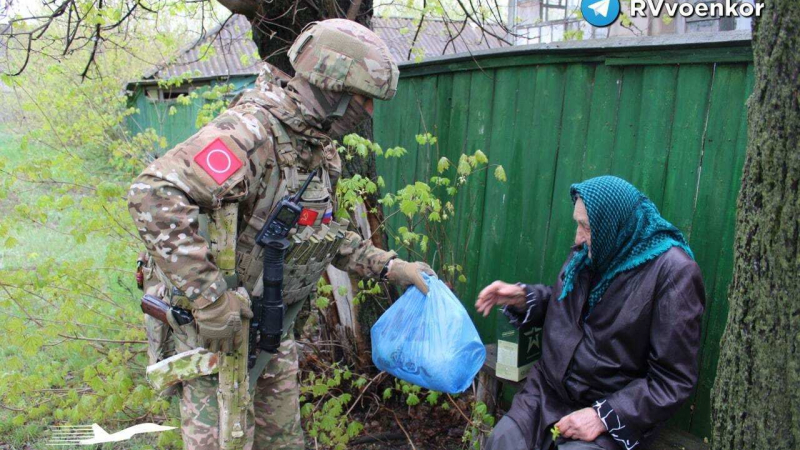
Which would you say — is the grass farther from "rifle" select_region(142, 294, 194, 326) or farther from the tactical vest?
the tactical vest

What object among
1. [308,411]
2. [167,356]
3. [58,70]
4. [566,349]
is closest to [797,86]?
[566,349]

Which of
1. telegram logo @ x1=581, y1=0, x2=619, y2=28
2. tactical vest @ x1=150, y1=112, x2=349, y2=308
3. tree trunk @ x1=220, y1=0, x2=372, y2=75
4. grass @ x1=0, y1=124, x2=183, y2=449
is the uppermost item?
telegram logo @ x1=581, y1=0, x2=619, y2=28

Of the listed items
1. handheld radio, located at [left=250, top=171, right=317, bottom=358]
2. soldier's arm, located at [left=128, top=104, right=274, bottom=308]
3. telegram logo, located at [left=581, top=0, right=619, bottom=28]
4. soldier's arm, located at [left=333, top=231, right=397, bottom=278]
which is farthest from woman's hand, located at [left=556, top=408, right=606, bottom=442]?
telegram logo, located at [left=581, top=0, right=619, bottom=28]

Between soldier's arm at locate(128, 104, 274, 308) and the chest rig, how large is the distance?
154 mm

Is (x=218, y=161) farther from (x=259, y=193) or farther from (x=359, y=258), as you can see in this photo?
(x=359, y=258)

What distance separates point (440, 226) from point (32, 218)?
8.23 feet

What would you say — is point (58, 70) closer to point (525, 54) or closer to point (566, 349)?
point (525, 54)

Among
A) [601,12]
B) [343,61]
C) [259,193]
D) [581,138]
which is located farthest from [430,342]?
[601,12]

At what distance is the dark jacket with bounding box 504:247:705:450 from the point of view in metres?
2.01

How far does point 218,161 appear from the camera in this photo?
1892 mm

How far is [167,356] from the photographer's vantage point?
234 cm

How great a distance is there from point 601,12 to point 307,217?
294 centimetres

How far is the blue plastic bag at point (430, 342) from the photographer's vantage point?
7.59ft

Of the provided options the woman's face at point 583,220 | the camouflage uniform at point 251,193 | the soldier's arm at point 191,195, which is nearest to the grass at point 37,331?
the camouflage uniform at point 251,193
